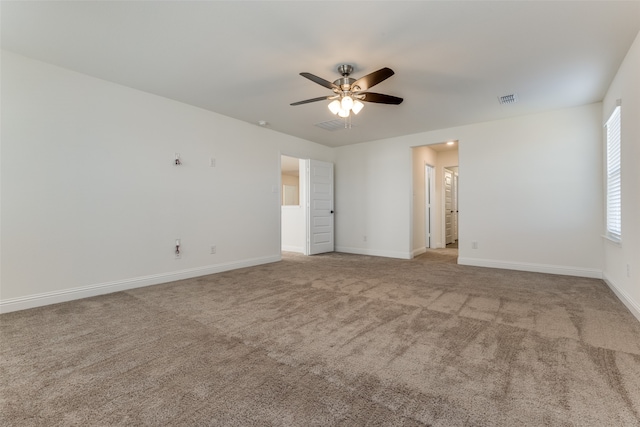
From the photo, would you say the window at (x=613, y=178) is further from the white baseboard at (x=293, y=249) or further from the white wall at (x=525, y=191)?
the white baseboard at (x=293, y=249)

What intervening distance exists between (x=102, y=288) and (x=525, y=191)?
19.8ft

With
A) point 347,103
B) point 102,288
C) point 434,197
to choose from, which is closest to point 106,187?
point 102,288

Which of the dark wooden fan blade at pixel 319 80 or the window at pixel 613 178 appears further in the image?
the window at pixel 613 178

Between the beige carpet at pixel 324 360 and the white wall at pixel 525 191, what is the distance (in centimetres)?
134

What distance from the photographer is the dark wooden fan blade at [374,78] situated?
2619 mm

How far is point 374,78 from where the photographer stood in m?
2.73

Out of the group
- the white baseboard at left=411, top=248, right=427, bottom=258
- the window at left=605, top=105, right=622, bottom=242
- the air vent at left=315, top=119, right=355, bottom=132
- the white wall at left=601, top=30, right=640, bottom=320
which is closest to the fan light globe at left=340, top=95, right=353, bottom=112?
the air vent at left=315, top=119, right=355, bottom=132

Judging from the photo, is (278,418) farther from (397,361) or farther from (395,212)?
(395,212)

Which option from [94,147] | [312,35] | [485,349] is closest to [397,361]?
[485,349]

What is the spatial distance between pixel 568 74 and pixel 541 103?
965 mm

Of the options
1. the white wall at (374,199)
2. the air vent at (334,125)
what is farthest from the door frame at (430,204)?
the air vent at (334,125)

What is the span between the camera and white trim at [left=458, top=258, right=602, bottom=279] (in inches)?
164

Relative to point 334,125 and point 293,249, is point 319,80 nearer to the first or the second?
point 334,125

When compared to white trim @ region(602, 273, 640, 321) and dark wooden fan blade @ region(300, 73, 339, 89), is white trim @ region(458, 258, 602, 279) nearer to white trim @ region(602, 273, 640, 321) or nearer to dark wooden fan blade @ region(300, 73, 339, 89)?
white trim @ region(602, 273, 640, 321)
